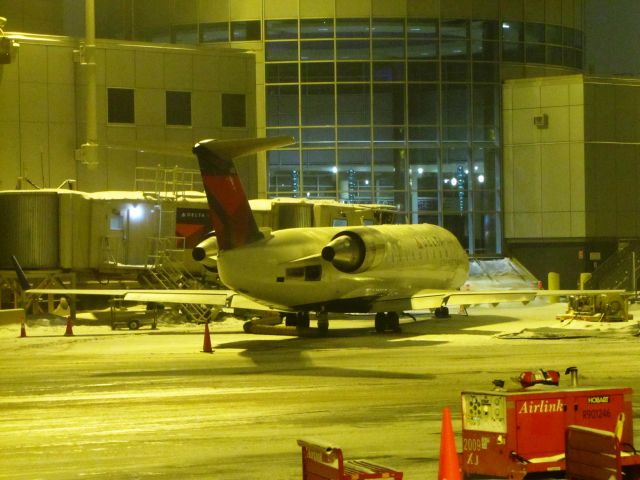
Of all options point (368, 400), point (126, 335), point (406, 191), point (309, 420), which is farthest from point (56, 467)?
point (406, 191)

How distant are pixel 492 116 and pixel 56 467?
45.6 metres

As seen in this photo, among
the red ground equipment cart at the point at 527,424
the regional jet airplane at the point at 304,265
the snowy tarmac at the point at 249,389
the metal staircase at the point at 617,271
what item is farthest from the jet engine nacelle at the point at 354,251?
the metal staircase at the point at 617,271

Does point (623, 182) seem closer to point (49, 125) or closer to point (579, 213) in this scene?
point (579, 213)

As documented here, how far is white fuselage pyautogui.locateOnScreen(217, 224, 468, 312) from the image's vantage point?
28.1 metres

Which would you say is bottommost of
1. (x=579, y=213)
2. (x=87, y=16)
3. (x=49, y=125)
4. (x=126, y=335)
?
(x=126, y=335)

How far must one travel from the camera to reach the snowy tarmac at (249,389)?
44.2 ft

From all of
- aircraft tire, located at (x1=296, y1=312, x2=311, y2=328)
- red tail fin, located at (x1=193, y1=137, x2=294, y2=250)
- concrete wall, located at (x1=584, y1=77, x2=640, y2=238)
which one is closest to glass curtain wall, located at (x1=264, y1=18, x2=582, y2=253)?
concrete wall, located at (x1=584, y1=77, x2=640, y2=238)

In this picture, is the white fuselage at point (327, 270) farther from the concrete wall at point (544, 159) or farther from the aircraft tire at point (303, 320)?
the concrete wall at point (544, 159)

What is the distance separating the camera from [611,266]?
5366cm

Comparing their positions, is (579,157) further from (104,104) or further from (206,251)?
(206,251)

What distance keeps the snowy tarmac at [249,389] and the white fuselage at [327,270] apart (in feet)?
3.96

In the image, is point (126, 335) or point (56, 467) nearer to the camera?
point (56, 467)

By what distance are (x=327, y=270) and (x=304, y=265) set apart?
870 millimetres

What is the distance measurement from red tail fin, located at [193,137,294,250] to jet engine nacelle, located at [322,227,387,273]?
226 cm
